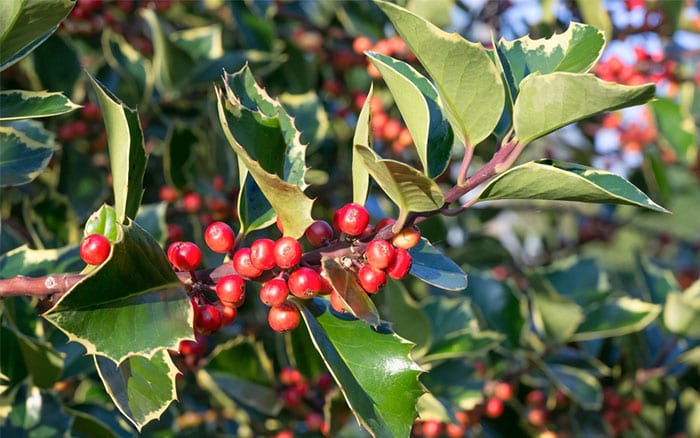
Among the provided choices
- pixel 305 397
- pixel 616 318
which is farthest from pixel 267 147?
pixel 616 318

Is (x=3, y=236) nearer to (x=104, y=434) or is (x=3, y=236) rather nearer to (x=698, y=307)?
(x=104, y=434)

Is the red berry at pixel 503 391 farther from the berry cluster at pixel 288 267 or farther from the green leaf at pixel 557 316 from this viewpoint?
the berry cluster at pixel 288 267

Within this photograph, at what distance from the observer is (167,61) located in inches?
72.4

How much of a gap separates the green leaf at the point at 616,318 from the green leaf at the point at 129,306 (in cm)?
113

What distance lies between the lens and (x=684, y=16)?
2537 millimetres

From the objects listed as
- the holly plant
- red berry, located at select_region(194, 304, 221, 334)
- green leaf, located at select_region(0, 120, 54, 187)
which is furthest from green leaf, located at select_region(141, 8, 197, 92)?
red berry, located at select_region(194, 304, 221, 334)

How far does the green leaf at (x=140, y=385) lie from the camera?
87 cm

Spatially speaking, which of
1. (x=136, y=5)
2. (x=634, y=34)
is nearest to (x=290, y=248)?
(x=136, y=5)

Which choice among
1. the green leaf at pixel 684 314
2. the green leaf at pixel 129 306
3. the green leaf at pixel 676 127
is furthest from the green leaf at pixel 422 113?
the green leaf at pixel 676 127

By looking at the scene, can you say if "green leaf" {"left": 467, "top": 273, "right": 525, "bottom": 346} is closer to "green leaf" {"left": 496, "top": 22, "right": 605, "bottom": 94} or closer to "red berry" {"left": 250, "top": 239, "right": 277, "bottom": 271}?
"green leaf" {"left": 496, "top": 22, "right": 605, "bottom": 94}

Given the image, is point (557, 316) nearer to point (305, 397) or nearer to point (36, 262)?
point (305, 397)

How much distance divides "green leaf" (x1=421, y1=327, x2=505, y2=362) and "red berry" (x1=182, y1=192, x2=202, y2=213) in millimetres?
653

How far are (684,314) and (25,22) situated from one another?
4.80ft

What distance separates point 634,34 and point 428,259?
5.92 feet
